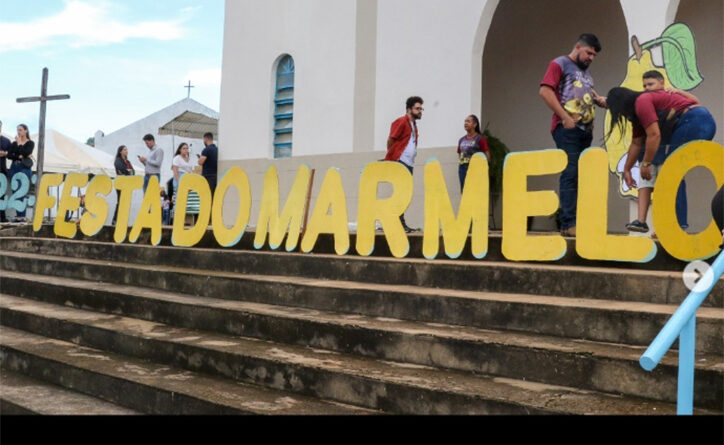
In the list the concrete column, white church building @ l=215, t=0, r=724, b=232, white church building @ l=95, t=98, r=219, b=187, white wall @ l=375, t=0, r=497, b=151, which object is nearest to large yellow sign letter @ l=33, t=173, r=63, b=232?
white church building @ l=215, t=0, r=724, b=232

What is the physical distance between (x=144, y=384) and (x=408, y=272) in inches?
90.5

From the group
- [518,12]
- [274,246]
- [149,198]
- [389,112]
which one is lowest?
[274,246]

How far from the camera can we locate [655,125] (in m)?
5.51

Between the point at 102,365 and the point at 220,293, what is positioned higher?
the point at 220,293

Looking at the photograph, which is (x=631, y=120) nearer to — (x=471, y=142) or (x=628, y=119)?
(x=628, y=119)

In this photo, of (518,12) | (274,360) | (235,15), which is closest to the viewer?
(274,360)

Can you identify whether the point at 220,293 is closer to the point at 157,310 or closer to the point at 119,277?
the point at 157,310

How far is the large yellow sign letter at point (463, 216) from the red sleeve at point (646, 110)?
133 cm

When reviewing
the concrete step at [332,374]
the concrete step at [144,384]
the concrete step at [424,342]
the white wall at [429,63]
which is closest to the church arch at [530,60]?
the white wall at [429,63]

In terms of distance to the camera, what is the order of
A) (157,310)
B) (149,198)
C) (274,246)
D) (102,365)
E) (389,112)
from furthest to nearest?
(389,112), (149,198), (274,246), (157,310), (102,365)

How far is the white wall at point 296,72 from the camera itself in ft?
37.1

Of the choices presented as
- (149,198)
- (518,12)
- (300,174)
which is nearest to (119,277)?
(149,198)
